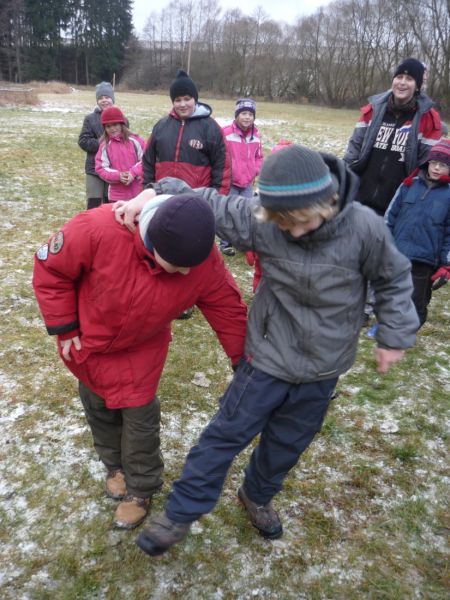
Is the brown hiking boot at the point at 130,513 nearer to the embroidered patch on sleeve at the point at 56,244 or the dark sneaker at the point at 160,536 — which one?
the dark sneaker at the point at 160,536

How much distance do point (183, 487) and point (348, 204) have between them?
4.28 feet

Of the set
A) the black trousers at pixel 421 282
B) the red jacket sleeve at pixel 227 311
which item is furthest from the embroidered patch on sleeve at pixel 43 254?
the black trousers at pixel 421 282

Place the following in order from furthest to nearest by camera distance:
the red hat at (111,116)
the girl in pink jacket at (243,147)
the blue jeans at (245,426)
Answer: the girl in pink jacket at (243,147) → the red hat at (111,116) → the blue jeans at (245,426)

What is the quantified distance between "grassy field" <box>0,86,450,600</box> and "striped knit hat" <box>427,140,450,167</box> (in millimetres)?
1580

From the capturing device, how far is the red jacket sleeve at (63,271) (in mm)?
1690

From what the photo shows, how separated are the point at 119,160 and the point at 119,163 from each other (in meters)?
0.03

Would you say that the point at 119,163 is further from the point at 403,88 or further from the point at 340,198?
the point at 340,198

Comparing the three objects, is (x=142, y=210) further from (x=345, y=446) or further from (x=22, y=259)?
(x=22, y=259)

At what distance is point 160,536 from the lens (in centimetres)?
190

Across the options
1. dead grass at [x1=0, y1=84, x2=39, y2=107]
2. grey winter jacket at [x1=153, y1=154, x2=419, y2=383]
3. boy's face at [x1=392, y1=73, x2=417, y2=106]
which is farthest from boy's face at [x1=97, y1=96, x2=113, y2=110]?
dead grass at [x1=0, y1=84, x2=39, y2=107]

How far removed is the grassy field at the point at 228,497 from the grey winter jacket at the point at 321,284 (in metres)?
0.97

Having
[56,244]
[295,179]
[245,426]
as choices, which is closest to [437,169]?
[295,179]

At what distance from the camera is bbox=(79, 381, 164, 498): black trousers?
2.05 m

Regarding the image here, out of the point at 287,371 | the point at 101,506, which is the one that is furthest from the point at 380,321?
the point at 101,506
